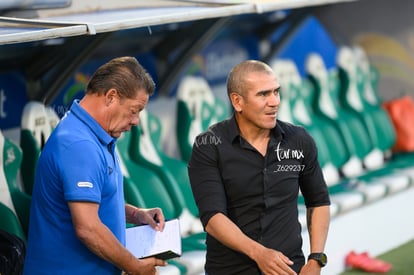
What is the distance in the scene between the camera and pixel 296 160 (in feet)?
13.3

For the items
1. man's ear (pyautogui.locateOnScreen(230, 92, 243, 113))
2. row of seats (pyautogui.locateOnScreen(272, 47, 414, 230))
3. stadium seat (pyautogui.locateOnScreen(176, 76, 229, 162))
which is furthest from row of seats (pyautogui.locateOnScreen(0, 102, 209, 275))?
man's ear (pyautogui.locateOnScreen(230, 92, 243, 113))

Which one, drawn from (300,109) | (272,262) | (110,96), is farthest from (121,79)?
(300,109)

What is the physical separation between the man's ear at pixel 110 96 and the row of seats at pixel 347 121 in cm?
371

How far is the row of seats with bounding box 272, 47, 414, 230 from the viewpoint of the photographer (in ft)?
25.1

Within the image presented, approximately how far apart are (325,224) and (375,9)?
5.13 metres

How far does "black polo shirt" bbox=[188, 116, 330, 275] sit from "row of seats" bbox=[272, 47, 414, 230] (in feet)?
10.4

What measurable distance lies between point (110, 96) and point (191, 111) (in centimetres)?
322

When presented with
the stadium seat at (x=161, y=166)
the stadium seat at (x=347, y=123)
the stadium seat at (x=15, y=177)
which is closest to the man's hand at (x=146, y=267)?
the stadium seat at (x=15, y=177)

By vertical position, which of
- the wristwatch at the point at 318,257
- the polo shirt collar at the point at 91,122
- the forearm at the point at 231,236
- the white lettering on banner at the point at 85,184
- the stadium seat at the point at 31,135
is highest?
the stadium seat at the point at 31,135

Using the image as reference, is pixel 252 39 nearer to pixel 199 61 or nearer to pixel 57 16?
pixel 199 61

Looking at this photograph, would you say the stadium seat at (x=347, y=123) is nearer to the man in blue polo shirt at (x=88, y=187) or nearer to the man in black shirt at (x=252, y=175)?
the man in black shirt at (x=252, y=175)

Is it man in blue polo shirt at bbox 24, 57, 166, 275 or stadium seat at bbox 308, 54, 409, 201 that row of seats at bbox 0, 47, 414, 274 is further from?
man in blue polo shirt at bbox 24, 57, 166, 275

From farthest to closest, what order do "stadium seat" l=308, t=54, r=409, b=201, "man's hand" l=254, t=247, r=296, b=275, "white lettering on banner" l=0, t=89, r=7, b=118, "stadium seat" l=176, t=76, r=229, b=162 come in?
"stadium seat" l=308, t=54, r=409, b=201, "stadium seat" l=176, t=76, r=229, b=162, "white lettering on banner" l=0, t=89, r=7, b=118, "man's hand" l=254, t=247, r=296, b=275

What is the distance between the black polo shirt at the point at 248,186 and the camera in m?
3.99
